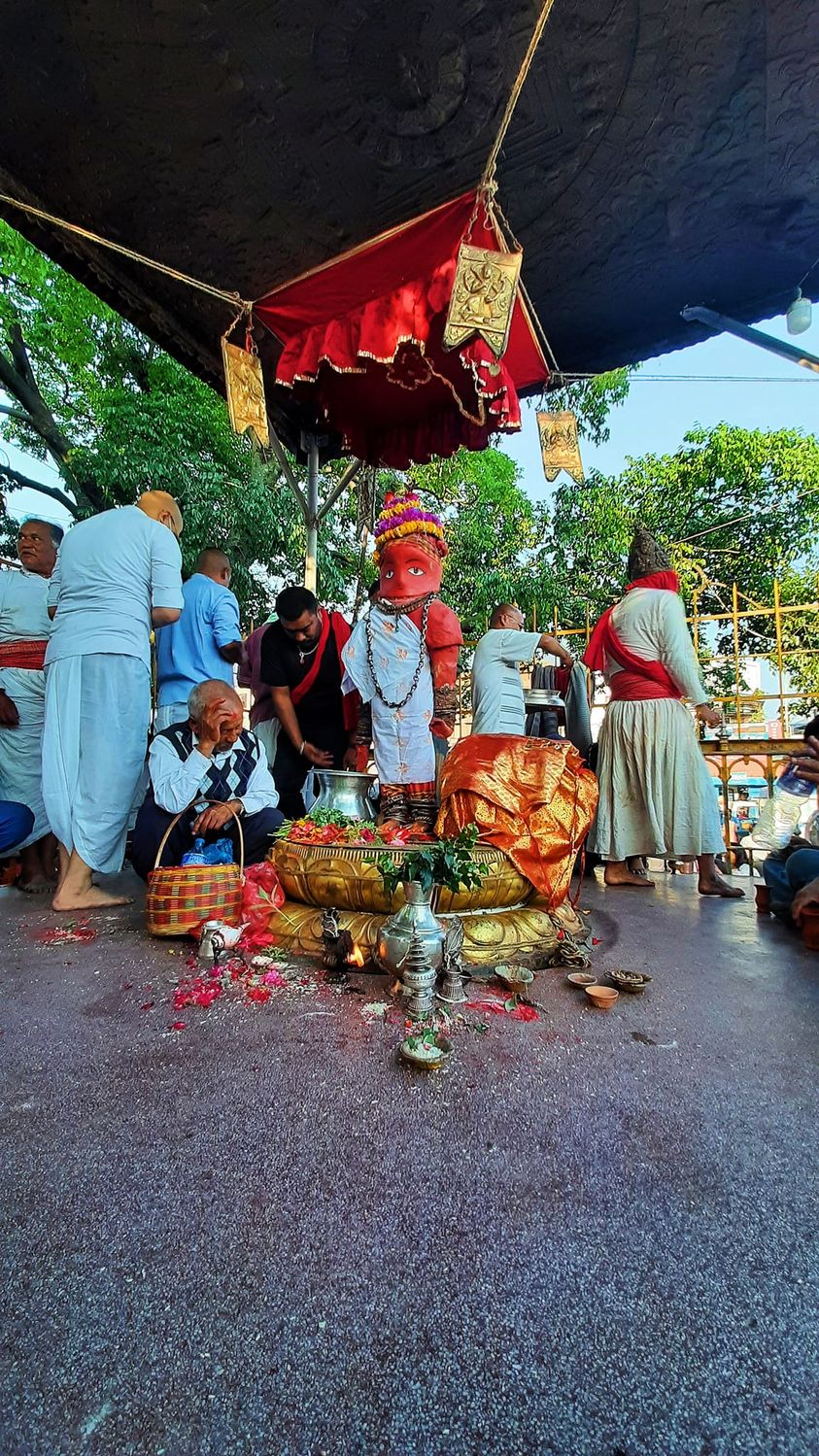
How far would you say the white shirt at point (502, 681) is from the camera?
14.0 ft

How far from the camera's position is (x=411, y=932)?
6.09 ft

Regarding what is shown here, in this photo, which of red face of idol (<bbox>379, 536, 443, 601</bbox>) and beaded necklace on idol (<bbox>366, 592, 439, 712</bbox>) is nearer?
beaded necklace on idol (<bbox>366, 592, 439, 712</bbox>)

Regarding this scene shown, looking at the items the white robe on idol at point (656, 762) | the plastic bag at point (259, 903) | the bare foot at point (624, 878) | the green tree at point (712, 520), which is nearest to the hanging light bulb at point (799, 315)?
the white robe on idol at point (656, 762)

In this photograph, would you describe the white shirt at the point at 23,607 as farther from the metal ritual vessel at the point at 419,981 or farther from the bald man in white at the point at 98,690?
the metal ritual vessel at the point at 419,981

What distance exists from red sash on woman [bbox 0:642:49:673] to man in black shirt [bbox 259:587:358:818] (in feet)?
4.67

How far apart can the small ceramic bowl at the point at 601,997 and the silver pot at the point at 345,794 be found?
1453mm

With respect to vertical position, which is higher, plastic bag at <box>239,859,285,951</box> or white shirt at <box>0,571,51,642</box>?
white shirt at <box>0,571,51,642</box>

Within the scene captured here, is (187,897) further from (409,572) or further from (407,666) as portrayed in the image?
(409,572)

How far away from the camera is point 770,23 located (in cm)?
223

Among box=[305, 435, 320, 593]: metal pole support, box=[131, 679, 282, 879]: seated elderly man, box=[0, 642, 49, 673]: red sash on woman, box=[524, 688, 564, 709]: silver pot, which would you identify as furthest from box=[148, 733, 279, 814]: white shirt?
box=[305, 435, 320, 593]: metal pole support

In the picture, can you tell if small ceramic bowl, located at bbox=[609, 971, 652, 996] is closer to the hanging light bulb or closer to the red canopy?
the red canopy

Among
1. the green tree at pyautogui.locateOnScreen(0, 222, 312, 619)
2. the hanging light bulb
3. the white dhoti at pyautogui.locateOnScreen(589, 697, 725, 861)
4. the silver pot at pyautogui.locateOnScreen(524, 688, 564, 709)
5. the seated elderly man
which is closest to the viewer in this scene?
the seated elderly man

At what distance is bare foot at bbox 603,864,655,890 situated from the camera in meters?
4.01

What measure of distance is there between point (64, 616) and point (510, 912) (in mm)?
2755
